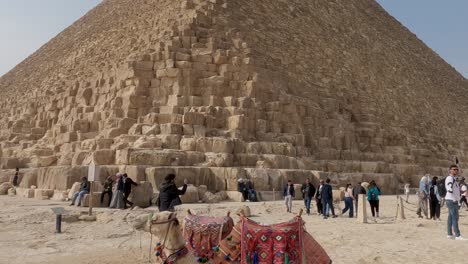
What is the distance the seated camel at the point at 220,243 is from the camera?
337cm

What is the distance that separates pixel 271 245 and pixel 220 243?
45 cm

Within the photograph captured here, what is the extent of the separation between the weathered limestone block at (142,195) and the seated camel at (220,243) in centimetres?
594

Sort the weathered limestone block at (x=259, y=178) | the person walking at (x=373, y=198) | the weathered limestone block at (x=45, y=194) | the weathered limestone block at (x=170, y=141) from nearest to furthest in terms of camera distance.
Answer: the person walking at (x=373, y=198)
the weathered limestone block at (x=45, y=194)
the weathered limestone block at (x=259, y=178)
the weathered limestone block at (x=170, y=141)

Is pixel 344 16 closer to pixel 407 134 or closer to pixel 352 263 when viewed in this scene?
pixel 407 134

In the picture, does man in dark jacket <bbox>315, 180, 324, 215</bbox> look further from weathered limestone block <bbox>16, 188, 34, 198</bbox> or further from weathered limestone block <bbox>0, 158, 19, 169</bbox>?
weathered limestone block <bbox>0, 158, 19, 169</bbox>

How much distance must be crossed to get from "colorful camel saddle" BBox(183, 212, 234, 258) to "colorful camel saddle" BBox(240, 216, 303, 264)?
31 centimetres

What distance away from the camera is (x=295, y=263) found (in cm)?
362

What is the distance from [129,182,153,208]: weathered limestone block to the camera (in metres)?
9.66

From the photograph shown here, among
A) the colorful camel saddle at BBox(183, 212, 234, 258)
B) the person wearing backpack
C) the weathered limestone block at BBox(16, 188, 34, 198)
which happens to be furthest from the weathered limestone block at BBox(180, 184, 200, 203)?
the colorful camel saddle at BBox(183, 212, 234, 258)

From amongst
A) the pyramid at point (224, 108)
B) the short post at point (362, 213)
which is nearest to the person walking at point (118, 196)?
the pyramid at point (224, 108)

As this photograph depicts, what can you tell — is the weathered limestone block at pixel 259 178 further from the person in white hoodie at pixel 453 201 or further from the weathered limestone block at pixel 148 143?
the person in white hoodie at pixel 453 201

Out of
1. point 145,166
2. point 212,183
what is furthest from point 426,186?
point 145,166

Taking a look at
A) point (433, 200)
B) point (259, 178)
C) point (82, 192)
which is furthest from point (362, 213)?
point (82, 192)

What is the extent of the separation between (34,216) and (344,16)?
28961mm
